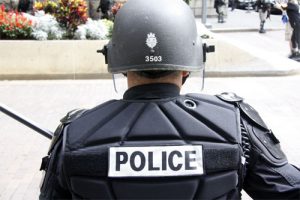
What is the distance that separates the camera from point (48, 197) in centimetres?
143

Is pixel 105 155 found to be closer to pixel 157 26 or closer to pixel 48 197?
pixel 48 197

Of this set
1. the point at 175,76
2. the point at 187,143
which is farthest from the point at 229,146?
the point at 175,76

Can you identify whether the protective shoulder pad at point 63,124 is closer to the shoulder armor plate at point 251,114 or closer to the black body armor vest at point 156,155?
the black body armor vest at point 156,155

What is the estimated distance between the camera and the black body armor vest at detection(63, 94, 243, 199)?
129cm

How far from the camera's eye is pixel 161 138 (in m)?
1.32

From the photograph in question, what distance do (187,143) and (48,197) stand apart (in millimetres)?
441

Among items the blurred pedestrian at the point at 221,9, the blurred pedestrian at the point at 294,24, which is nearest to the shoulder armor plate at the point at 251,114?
the blurred pedestrian at the point at 294,24

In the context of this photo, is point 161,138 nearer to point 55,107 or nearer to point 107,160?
point 107,160

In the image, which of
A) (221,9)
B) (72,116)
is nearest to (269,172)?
(72,116)

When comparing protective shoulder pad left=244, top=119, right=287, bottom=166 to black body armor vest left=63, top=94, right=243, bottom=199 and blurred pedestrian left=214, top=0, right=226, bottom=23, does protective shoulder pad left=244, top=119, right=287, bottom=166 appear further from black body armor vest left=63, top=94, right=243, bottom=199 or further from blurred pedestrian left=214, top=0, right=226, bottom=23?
Result: blurred pedestrian left=214, top=0, right=226, bottom=23

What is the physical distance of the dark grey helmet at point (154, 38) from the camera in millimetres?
1401

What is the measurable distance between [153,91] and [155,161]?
0.20 metres

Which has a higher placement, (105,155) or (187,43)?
(187,43)

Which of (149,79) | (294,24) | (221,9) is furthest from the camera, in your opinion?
(221,9)
